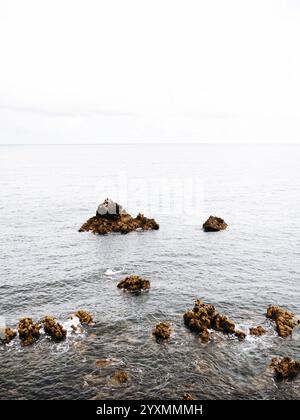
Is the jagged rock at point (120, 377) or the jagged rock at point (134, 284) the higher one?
the jagged rock at point (134, 284)

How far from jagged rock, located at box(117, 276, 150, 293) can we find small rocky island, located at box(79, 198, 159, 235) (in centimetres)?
2985

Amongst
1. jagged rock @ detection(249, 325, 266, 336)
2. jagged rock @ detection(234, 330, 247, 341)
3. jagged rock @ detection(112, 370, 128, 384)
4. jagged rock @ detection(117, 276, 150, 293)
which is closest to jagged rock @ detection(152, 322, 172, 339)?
jagged rock @ detection(112, 370, 128, 384)

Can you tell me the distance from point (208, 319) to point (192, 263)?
21458 mm

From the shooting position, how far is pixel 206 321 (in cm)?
4169

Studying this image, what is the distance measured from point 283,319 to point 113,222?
50709 millimetres

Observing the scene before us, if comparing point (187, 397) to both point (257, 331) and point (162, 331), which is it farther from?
point (257, 331)

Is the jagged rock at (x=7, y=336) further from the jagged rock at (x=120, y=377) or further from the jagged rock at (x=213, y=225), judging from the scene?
the jagged rock at (x=213, y=225)

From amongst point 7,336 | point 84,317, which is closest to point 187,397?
point 84,317

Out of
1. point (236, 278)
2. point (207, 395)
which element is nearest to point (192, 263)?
point (236, 278)

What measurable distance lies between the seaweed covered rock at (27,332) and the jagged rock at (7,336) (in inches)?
41.9

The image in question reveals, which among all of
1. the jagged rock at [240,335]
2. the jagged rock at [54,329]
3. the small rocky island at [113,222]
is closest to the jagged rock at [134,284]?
the jagged rock at [54,329]

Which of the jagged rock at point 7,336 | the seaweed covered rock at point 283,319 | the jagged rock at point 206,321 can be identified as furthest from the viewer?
the jagged rock at point 206,321

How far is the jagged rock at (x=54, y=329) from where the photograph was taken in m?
39.6
